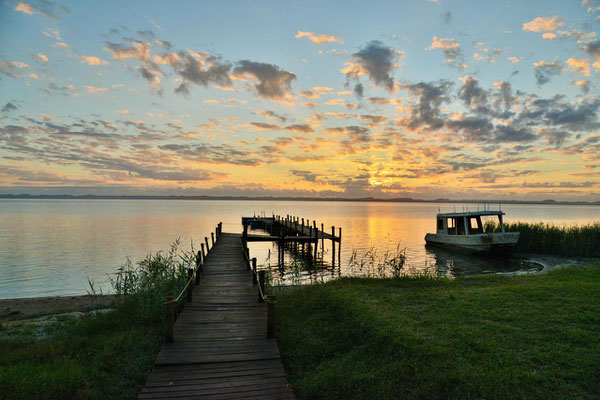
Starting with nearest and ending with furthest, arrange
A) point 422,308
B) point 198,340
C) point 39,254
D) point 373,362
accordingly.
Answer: point 373,362 < point 198,340 < point 422,308 < point 39,254

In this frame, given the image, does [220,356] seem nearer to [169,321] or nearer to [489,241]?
[169,321]

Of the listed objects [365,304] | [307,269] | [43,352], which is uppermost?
[365,304]

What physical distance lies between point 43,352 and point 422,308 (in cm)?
1013

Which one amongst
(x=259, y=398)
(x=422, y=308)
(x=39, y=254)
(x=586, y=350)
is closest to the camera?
(x=259, y=398)

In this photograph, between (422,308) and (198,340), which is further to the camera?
(422,308)

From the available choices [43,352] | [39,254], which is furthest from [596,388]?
[39,254]

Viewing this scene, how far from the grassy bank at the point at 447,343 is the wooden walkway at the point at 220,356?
2.20 ft

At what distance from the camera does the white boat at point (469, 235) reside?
26.8 metres

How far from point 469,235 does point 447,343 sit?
81.5ft

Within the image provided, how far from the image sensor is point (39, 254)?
93.7ft

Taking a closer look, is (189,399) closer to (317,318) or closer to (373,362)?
(373,362)

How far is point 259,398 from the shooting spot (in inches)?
216

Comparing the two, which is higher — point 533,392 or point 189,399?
point 533,392

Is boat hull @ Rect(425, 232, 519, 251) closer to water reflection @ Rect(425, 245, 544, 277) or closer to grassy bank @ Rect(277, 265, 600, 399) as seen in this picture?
water reflection @ Rect(425, 245, 544, 277)
